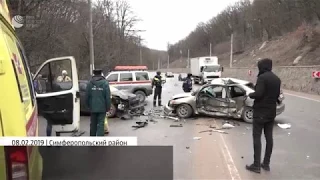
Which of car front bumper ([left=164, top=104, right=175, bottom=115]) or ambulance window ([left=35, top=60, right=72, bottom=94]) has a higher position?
ambulance window ([left=35, top=60, right=72, bottom=94])

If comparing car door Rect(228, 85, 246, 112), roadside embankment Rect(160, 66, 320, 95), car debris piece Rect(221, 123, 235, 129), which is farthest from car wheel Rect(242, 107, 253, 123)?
roadside embankment Rect(160, 66, 320, 95)

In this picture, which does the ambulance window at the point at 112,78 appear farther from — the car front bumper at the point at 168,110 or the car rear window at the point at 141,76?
the car front bumper at the point at 168,110

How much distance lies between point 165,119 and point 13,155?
439 inches

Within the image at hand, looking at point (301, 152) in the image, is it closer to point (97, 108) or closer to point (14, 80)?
point (97, 108)

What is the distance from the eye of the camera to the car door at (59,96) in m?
6.53

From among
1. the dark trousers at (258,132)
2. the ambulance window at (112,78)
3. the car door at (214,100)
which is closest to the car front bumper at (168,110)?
the car door at (214,100)

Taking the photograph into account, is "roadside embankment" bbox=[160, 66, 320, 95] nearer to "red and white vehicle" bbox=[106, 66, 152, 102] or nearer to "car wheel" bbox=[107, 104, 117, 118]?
"red and white vehicle" bbox=[106, 66, 152, 102]

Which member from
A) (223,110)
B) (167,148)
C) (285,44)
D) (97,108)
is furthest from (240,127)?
(285,44)

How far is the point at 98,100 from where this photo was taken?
795 cm

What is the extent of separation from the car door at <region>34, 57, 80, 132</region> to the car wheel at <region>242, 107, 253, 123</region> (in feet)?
22.8

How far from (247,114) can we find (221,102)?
100 cm

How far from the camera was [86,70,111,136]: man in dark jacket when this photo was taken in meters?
7.96

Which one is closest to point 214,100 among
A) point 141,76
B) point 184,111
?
point 184,111

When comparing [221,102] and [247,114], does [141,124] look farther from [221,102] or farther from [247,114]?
[247,114]
